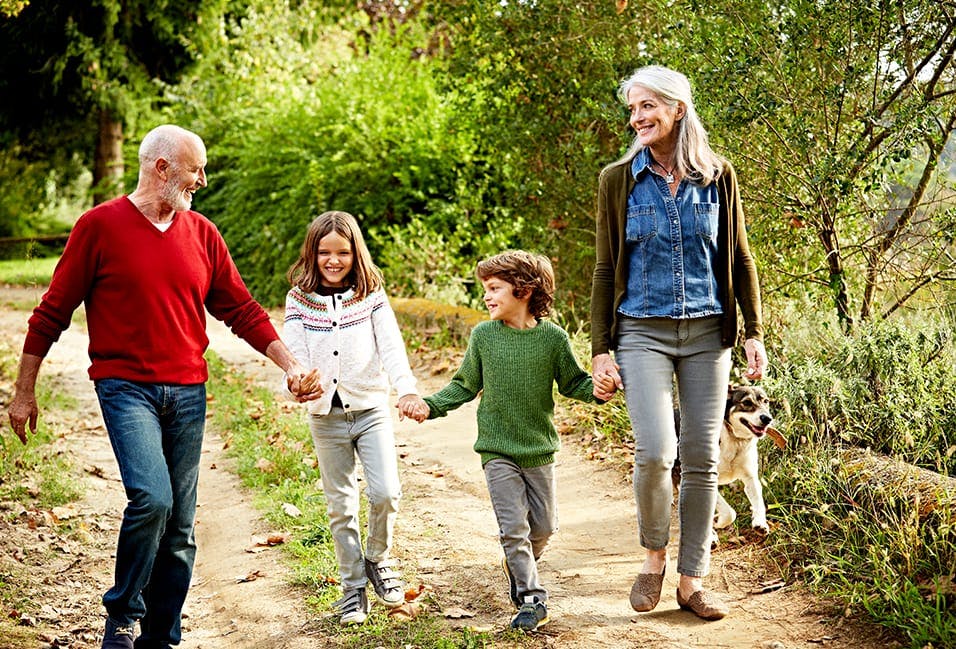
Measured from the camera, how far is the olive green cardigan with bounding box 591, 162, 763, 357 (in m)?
4.39

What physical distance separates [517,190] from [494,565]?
597 cm

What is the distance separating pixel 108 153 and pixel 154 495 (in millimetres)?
18766

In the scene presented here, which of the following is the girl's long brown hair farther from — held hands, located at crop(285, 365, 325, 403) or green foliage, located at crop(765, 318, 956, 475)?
green foliage, located at crop(765, 318, 956, 475)

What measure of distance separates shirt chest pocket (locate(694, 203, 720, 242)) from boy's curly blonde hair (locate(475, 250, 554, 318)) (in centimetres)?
64

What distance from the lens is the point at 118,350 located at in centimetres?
400

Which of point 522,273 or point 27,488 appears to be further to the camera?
point 27,488

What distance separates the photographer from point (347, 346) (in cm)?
461

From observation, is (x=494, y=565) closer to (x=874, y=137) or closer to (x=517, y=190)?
(x=874, y=137)

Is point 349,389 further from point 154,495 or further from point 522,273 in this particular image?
point 154,495

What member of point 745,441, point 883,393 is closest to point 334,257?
point 745,441

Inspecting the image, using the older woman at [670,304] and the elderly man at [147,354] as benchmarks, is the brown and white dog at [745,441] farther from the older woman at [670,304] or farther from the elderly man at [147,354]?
the elderly man at [147,354]

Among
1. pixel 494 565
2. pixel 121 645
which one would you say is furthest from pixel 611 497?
pixel 121 645

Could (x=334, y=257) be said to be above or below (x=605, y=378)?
above

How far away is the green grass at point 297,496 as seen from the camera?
14.5 feet
